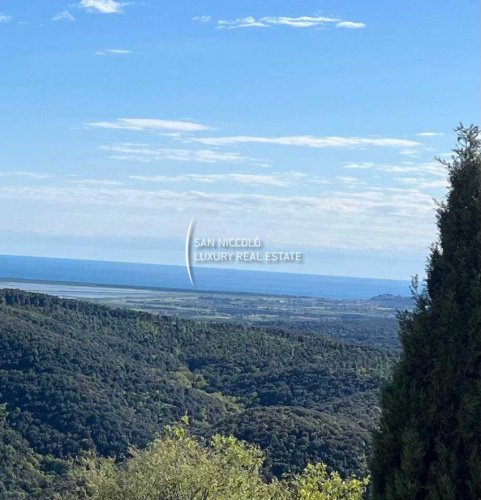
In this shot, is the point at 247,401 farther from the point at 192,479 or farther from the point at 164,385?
the point at 192,479

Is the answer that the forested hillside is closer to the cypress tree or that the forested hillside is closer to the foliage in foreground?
the foliage in foreground

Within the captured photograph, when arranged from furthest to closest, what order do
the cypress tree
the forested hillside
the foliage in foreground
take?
the forested hillside < the foliage in foreground < the cypress tree

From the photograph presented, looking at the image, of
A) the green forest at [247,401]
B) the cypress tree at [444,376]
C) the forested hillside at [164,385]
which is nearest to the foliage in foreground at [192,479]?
the green forest at [247,401]

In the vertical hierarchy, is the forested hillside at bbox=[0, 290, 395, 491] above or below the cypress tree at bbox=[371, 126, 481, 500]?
below

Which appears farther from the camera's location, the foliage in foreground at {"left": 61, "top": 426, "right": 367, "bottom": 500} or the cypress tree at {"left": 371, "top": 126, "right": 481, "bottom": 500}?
the foliage in foreground at {"left": 61, "top": 426, "right": 367, "bottom": 500}

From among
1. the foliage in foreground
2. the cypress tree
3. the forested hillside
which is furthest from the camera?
the forested hillside

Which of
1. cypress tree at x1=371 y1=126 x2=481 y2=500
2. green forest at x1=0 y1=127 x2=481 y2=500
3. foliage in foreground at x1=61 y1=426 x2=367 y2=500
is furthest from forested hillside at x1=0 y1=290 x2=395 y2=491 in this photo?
cypress tree at x1=371 y1=126 x2=481 y2=500

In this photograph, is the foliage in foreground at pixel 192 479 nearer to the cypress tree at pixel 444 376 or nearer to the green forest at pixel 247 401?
the green forest at pixel 247 401
